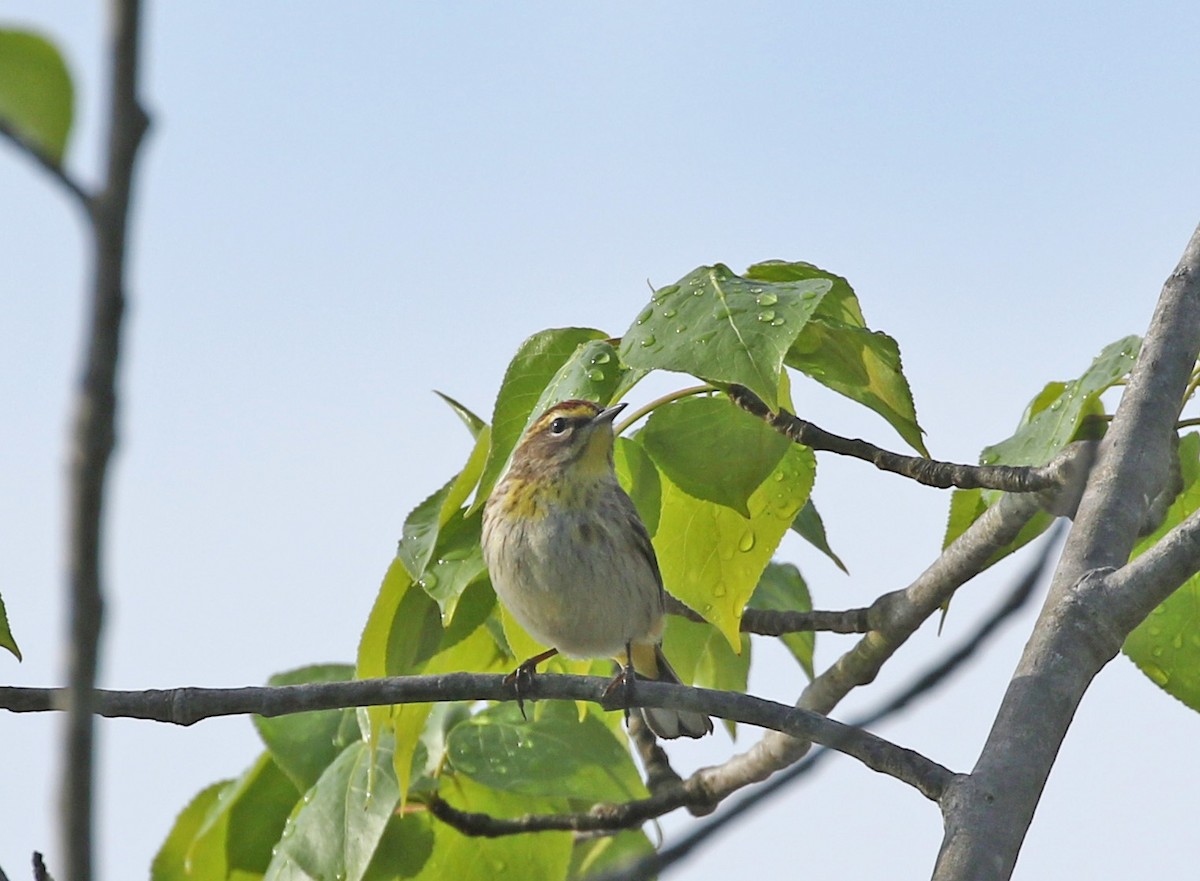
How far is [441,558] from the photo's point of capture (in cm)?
385

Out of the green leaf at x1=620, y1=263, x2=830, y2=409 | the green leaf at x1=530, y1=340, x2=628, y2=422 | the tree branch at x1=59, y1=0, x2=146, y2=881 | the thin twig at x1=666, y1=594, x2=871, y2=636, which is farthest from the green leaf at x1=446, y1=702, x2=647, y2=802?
the tree branch at x1=59, y1=0, x2=146, y2=881

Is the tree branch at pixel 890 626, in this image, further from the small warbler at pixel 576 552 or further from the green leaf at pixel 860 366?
the small warbler at pixel 576 552

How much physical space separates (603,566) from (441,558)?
1.68 meters

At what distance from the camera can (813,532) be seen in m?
4.52

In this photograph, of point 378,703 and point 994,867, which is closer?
point 994,867

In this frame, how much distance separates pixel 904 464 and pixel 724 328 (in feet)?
2.32

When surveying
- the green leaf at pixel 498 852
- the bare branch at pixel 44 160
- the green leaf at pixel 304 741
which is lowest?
the bare branch at pixel 44 160

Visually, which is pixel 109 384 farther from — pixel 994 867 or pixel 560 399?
pixel 560 399

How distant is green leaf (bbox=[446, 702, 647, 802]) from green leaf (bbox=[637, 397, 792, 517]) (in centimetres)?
144

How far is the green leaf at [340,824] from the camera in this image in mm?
4293

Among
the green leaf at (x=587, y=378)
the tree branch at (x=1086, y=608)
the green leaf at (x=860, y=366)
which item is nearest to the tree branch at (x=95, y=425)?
the tree branch at (x=1086, y=608)

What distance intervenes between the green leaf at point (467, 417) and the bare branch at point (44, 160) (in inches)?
125

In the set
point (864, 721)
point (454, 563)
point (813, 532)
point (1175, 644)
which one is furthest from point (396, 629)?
point (864, 721)

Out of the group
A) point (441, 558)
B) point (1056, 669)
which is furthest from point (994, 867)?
A: point (441, 558)
